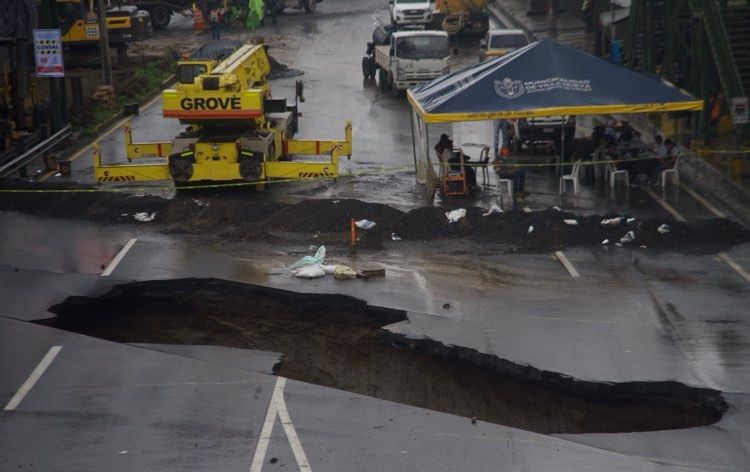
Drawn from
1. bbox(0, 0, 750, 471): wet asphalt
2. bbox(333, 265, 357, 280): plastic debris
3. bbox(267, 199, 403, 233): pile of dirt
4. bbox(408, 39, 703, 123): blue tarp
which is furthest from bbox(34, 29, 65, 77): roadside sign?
bbox(333, 265, 357, 280): plastic debris

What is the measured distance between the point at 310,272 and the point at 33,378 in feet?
15.2

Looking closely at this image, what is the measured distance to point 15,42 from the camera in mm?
24219

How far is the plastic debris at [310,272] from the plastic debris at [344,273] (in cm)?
23

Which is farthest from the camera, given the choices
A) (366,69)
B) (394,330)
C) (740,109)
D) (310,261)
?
(366,69)

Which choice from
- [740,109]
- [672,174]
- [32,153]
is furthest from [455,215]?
[32,153]

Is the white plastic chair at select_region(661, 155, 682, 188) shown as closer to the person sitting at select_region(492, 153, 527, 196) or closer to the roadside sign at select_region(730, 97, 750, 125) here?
the roadside sign at select_region(730, 97, 750, 125)

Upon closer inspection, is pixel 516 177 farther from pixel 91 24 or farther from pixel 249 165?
pixel 91 24

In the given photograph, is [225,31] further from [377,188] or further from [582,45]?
[377,188]

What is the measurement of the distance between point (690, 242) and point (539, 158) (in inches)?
297

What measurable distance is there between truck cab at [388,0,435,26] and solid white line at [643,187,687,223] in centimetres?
2440

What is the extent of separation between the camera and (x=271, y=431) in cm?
1070

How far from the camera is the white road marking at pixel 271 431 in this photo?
9.99m

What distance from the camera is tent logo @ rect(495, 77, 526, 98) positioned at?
66.2ft

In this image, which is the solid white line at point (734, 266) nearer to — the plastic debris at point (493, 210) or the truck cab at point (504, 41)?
the plastic debris at point (493, 210)
